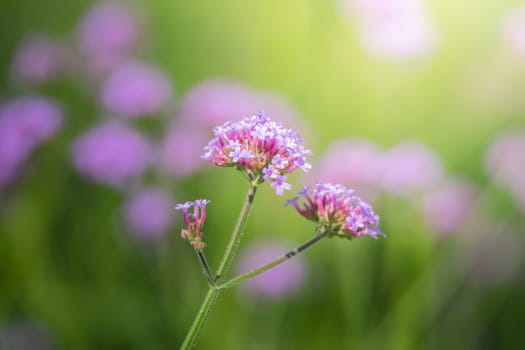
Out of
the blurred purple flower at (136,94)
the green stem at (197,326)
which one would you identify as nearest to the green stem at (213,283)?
the green stem at (197,326)

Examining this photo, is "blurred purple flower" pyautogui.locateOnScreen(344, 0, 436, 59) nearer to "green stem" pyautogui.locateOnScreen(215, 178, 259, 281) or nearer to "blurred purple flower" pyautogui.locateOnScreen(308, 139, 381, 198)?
"blurred purple flower" pyautogui.locateOnScreen(308, 139, 381, 198)

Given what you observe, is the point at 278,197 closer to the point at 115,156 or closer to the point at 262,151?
the point at 115,156

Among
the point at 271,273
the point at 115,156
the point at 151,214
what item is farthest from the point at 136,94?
the point at 271,273

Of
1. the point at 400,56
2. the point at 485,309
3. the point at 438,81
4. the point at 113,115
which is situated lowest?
the point at 485,309

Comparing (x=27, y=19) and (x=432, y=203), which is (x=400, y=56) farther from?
(x=27, y=19)

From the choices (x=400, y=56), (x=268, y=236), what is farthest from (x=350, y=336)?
(x=400, y=56)

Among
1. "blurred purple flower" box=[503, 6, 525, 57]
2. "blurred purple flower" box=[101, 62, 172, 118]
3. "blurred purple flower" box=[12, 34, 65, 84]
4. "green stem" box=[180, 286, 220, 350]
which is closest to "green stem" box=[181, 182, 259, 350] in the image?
"green stem" box=[180, 286, 220, 350]

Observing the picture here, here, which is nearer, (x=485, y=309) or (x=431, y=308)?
(x=431, y=308)
